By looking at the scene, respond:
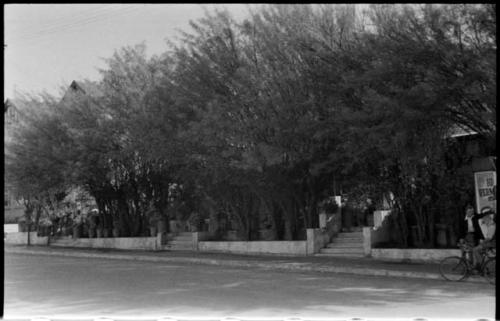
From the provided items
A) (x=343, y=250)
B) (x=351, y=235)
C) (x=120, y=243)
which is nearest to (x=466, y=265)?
(x=343, y=250)

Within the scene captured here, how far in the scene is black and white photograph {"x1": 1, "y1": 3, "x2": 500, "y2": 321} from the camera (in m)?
12.7

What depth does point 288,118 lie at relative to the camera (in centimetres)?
1908

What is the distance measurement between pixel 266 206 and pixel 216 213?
3.46m

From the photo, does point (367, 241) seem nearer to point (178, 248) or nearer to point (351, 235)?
point (351, 235)

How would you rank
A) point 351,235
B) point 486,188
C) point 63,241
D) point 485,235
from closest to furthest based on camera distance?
point 485,235 → point 486,188 → point 351,235 → point 63,241

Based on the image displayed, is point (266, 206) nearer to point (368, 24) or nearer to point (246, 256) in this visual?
point (246, 256)

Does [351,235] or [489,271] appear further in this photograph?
[351,235]

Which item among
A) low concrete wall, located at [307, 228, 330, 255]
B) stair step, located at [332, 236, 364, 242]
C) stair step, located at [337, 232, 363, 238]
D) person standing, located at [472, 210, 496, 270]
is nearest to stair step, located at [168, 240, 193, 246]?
low concrete wall, located at [307, 228, 330, 255]

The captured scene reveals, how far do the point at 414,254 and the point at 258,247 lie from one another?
21.4ft

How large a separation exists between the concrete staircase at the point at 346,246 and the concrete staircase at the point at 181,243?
267 inches

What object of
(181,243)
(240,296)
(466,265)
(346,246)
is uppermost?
(181,243)

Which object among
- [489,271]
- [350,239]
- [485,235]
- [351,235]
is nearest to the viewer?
[489,271]

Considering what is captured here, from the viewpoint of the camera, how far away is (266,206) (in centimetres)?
2462

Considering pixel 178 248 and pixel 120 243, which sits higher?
pixel 120 243
